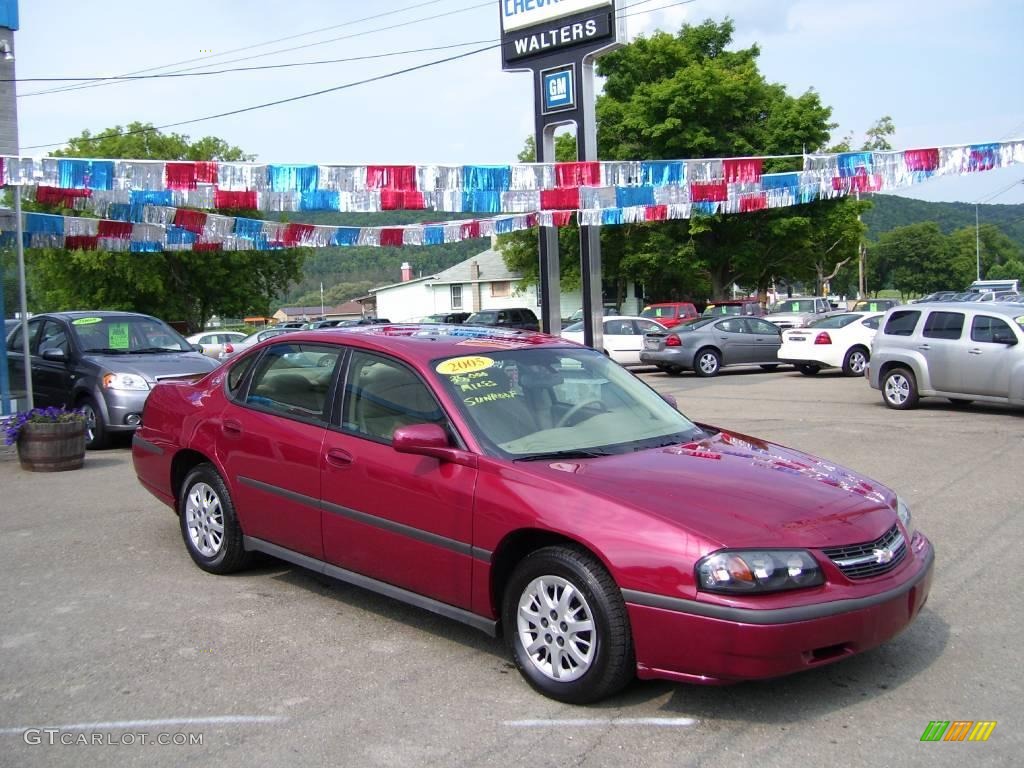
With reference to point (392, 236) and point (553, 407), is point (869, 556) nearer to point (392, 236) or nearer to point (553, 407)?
point (553, 407)

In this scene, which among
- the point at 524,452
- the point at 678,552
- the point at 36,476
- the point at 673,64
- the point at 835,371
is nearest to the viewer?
the point at 678,552

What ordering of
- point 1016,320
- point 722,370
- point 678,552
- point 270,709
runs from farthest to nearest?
point 722,370
point 1016,320
point 270,709
point 678,552

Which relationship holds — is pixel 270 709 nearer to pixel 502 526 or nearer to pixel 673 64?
pixel 502 526

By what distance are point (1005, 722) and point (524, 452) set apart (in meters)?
2.31

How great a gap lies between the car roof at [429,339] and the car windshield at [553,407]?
95mm

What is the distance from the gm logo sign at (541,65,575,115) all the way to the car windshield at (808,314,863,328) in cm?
787

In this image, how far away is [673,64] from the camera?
1668 inches

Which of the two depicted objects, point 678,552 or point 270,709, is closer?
point 678,552

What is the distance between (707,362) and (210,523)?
59.7 feet

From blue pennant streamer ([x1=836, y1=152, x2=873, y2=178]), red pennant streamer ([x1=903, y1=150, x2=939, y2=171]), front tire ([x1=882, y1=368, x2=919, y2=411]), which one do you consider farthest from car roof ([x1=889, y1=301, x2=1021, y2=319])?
blue pennant streamer ([x1=836, y1=152, x2=873, y2=178])

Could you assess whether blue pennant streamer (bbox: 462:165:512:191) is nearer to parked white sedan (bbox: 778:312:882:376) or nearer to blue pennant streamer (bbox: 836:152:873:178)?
blue pennant streamer (bbox: 836:152:873:178)

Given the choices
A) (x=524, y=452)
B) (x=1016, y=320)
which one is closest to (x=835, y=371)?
(x=1016, y=320)

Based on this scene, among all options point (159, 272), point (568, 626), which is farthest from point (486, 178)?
point (159, 272)

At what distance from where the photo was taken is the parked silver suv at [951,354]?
12.9m
